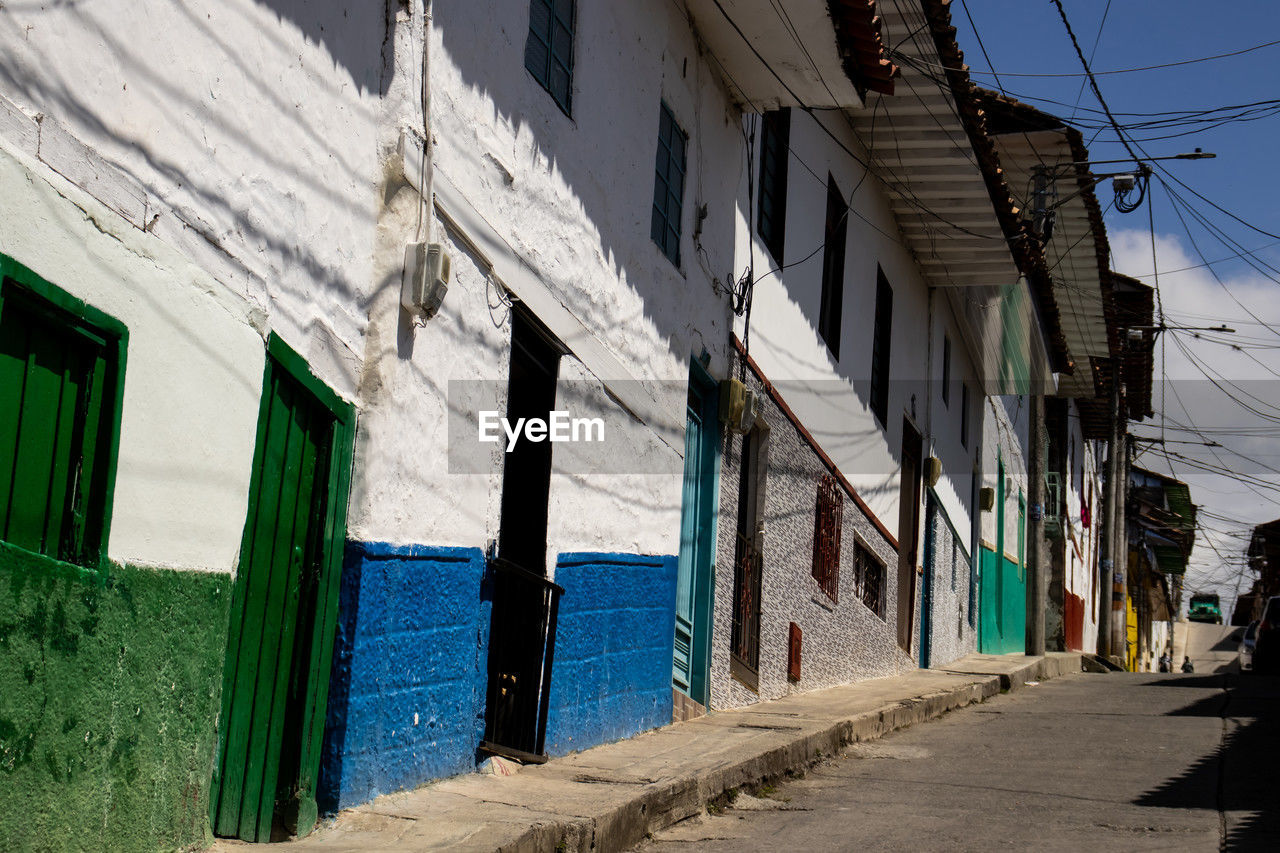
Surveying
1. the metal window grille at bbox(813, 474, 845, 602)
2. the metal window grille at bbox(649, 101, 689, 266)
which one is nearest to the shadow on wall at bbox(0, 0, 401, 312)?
the metal window grille at bbox(649, 101, 689, 266)

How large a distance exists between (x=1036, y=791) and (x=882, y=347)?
8.17 m

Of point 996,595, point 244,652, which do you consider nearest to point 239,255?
point 244,652

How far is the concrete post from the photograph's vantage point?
812 inches

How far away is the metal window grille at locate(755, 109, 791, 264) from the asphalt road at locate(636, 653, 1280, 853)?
162 inches

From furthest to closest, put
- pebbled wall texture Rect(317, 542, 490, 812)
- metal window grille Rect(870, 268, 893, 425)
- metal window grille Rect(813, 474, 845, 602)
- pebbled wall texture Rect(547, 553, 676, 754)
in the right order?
1. metal window grille Rect(870, 268, 893, 425)
2. metal window grille Rect(813, 474, 845, 602)
3. pebbled wall texture Rect(547, 553, 676, 754)
4. pebbled wall texture Rect(317, 542, 490, 812)

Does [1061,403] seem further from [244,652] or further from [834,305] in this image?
[244,652]

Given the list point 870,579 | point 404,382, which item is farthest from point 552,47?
point 870,579

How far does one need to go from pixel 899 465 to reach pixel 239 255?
12525 millimetres

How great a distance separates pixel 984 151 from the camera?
12500mm

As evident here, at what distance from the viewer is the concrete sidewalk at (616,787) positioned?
16.0ft

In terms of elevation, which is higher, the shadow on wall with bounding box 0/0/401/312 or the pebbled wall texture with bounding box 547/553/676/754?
the shadow on wall with bounding box 0/0/401/312

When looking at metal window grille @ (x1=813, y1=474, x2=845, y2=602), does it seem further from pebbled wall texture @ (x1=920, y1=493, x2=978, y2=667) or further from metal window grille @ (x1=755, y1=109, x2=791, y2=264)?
pebbled wall texture @ (x1=920, y1=493, x2=978, y2=667)

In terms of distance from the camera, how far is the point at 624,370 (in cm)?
791

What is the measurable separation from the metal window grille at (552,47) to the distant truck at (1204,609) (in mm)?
91491
